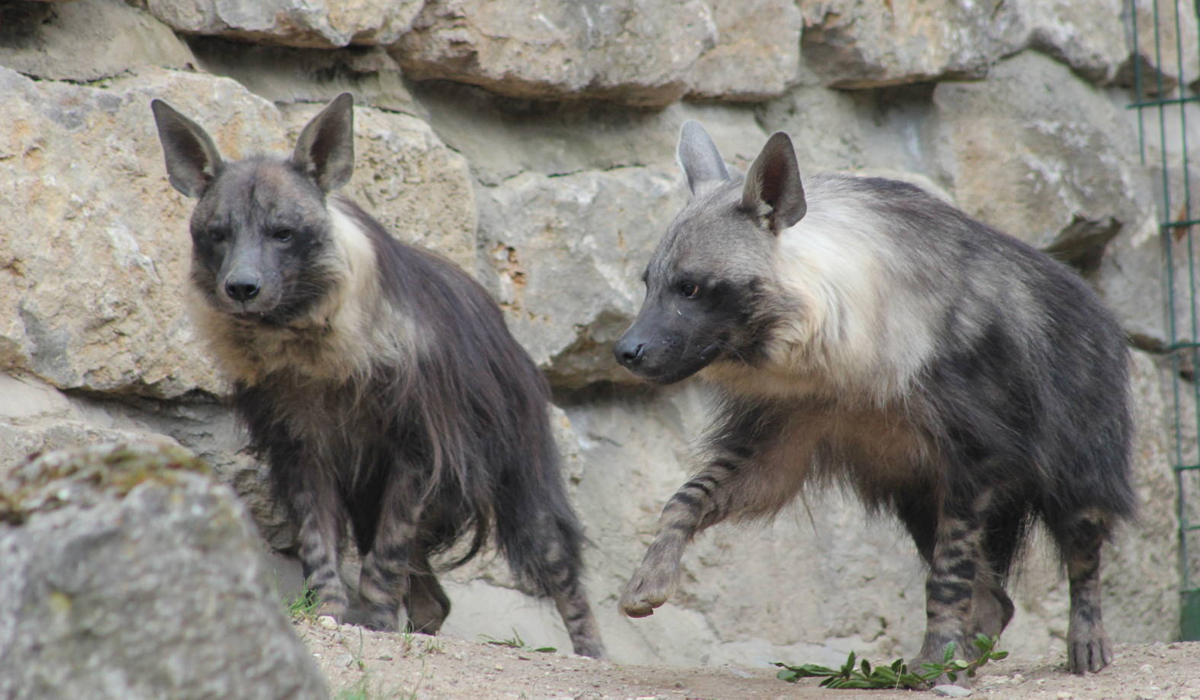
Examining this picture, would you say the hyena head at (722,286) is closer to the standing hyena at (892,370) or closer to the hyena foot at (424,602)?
the standing hyena at (892,370)

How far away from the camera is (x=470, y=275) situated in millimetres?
4645

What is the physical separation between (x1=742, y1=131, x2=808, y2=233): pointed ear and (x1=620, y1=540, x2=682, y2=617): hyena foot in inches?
32.9

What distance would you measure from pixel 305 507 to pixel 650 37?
1872 mm

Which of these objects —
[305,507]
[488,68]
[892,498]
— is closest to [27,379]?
[305,507]

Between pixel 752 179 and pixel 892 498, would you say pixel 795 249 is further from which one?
pixel 892 498

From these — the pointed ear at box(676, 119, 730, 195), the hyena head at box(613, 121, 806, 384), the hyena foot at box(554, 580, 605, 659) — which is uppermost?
the pointed ear at box(676, 119, 730, 195)

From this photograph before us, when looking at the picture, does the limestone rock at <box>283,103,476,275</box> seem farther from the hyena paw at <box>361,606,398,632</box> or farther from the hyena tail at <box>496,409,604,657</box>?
the hyena paw at <box>361,606,398,632</box>

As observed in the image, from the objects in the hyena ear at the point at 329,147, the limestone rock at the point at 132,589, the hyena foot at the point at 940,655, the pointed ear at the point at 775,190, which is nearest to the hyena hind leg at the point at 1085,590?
the hyena foot at the point at 940,655

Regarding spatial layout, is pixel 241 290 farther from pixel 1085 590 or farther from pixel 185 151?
pixel 1085 590

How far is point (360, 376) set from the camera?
413cm

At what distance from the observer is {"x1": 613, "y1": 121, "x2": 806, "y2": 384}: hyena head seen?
3.60 meters

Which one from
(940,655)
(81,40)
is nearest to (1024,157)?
(940,655)

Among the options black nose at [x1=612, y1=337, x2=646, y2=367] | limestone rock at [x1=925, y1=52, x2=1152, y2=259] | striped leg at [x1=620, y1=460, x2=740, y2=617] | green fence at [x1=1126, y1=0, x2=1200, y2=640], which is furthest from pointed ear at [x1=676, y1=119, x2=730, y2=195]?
green fence at [x1=1126, y1=0, x2=1200, y2=640]

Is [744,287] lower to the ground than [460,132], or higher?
lower
